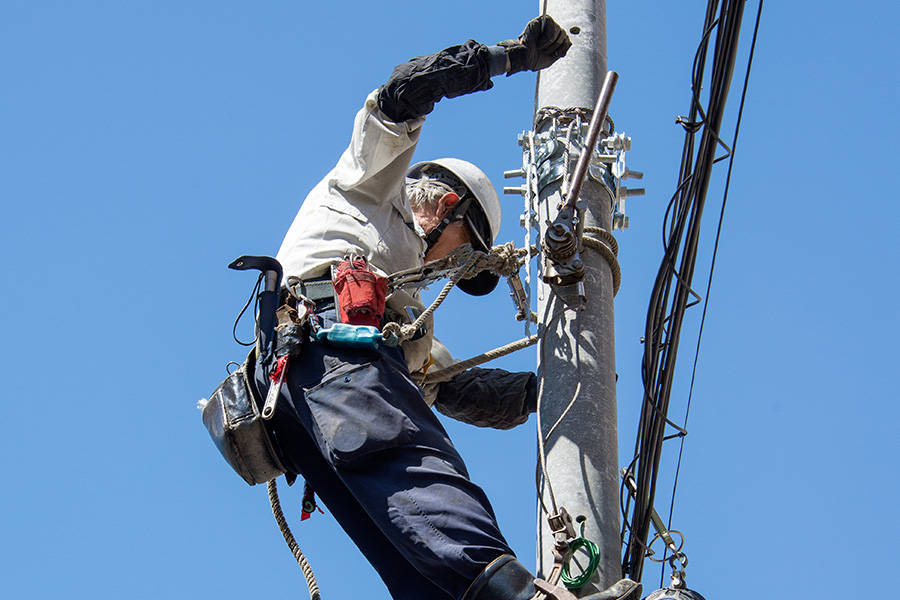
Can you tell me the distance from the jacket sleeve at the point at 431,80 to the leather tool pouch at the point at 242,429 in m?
1.08

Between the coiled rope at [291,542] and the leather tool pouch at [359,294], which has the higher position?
the leather tool pouch at [359,294]

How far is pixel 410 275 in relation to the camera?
16.0ft

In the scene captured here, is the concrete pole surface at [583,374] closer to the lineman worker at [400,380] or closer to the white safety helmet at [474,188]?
the lineman worker at [400,380]

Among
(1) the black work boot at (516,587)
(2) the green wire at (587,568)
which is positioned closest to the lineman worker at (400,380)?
(1) the black work boot at (516,587)

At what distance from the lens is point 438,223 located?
18.1ft

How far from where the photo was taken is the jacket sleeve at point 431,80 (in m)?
4.67

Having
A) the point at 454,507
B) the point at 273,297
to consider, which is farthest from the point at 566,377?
the point at 273,297

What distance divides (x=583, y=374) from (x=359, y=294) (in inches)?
34.2

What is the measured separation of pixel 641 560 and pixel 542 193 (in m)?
1.47

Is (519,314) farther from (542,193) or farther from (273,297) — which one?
(273,297)

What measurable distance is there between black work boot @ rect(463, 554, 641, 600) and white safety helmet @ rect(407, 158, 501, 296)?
208 centimetres

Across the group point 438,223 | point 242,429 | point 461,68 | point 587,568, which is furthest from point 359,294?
point 587,568

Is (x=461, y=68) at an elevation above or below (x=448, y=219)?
above

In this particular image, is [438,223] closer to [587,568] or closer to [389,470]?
[389,470]
